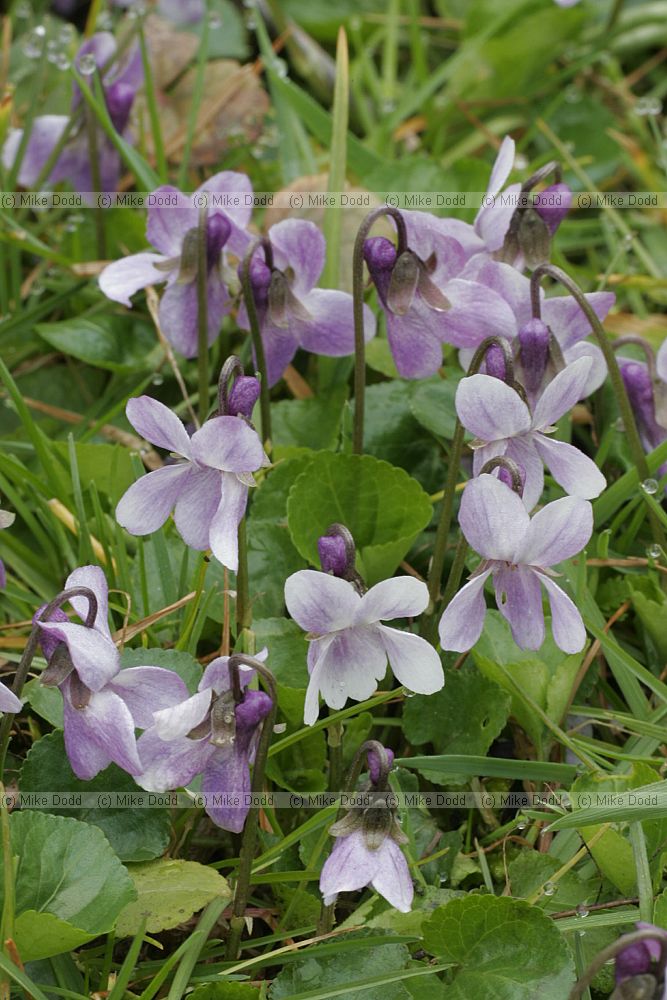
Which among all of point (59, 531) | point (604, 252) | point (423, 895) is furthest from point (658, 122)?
point (423, 895)

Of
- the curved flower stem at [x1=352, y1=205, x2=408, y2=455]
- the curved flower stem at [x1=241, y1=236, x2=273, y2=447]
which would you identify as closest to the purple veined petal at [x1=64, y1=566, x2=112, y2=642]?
the curved flower stem at [x1=241, y1=236, x2=273, y2=447]

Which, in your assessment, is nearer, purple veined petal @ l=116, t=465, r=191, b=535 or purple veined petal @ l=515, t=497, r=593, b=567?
purple veined petal @ l=515, t=497, r=593, b=567

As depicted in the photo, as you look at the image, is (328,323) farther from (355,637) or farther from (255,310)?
(355,637)

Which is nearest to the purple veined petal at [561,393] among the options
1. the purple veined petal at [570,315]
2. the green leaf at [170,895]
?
the purple veined petal at [570,315]

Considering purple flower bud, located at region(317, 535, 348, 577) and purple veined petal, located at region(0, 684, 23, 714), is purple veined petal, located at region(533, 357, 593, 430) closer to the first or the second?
purple flower bud, located at region(317, 535, 348, 577)

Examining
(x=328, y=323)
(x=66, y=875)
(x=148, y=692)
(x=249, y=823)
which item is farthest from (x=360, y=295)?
(x=66, y=875)

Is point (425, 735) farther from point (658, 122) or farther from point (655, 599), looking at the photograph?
point (658, 122)
